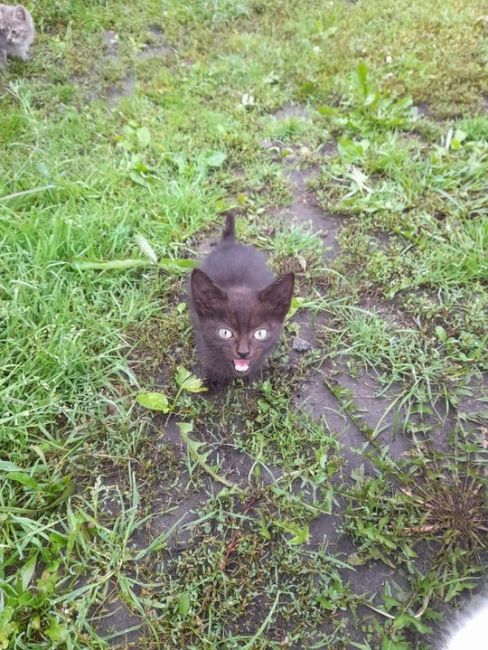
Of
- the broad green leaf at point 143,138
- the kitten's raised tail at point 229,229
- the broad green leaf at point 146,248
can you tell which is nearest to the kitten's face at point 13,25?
the broad green leaf at point 143,138

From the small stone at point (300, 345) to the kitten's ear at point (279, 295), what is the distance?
55 cm

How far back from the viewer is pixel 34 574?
81.8 inches

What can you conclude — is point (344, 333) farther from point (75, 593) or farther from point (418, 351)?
point (75, 593)

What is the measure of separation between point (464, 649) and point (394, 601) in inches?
11.6

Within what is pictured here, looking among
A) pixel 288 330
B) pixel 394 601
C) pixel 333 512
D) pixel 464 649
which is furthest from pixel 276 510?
pixel 288 330

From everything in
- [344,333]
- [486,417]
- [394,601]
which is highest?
[344,333]

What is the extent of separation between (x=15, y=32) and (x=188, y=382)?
4.00 meters

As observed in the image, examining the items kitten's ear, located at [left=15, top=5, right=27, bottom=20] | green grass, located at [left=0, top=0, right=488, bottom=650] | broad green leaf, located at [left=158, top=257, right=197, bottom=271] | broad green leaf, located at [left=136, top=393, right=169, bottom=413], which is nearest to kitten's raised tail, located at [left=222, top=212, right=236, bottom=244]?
broad green leaf, located at [left=158, top=257, right=197, bottom=271]

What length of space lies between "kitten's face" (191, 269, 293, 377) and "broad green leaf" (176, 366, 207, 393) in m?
0.24

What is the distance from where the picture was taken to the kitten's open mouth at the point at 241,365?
232 centimetres

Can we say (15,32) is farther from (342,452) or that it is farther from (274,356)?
(342,452)

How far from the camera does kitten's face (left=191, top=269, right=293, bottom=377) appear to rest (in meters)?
2.22

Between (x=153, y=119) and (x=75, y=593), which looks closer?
(x=75, y=593)

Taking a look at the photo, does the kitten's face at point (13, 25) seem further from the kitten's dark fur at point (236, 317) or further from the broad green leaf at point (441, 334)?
the broad green leaf at point (441, 334)
